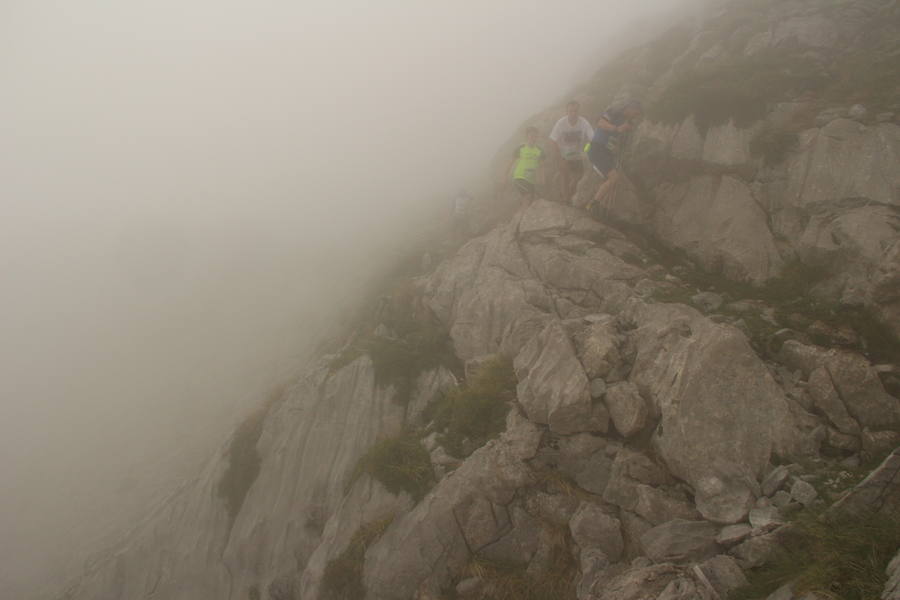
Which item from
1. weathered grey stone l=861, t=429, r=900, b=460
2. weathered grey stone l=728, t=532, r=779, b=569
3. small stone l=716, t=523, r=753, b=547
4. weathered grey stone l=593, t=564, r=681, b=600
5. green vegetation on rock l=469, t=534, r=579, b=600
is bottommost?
weathered grey stone l=861, t=429, r=900, b=460

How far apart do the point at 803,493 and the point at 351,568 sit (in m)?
10.5

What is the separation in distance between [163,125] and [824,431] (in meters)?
123

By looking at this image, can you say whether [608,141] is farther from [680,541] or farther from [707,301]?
[680,541]

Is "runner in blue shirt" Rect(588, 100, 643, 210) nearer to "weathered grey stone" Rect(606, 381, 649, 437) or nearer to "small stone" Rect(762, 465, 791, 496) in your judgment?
"weathered grey stone" Rect(606, 381, 649, 437)

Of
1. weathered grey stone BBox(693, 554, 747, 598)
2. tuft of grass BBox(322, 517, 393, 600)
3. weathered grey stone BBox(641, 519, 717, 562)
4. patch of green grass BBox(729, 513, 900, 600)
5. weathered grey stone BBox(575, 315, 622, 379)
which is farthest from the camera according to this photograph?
weathered grey stone BBox(575, 315, 622, 379)

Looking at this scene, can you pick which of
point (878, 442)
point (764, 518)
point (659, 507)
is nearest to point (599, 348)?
point (659, 507)

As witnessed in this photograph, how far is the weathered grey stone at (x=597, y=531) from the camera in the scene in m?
9.98

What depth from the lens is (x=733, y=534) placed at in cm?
851

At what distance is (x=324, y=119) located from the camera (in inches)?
3305

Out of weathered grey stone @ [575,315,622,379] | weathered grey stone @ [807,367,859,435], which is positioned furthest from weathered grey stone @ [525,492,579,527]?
weathered grey stone @ [807,367,859,435]

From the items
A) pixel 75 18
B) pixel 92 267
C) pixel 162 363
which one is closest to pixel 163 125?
pixel 92 267

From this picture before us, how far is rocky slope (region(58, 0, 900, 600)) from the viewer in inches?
379

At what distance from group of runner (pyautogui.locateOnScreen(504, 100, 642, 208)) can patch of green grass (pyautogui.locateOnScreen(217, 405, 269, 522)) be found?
1511 cm

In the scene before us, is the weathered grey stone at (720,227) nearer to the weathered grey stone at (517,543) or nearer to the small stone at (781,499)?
the small stone at (781,499)
